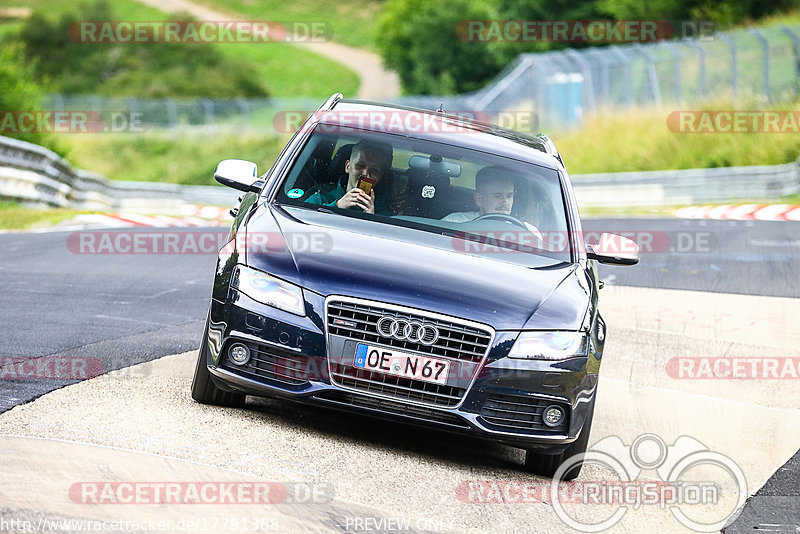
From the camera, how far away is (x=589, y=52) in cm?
3666

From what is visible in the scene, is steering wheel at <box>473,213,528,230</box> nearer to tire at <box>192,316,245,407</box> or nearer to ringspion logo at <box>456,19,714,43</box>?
tire at <box>192,316,245,407</box>

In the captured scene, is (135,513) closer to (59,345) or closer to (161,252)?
(59,345)

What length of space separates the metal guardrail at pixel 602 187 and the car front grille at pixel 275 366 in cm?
1514

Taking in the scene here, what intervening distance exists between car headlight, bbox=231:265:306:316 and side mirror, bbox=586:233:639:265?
2.04 m

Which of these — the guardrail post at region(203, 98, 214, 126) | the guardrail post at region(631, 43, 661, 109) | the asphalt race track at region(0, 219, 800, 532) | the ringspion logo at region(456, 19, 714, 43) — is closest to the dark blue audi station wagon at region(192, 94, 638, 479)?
the asphalt race track at region(0, 219, 800, 532)

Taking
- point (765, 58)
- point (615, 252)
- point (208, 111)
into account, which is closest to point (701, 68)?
point (765, 58)

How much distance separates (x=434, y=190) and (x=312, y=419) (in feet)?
4.76

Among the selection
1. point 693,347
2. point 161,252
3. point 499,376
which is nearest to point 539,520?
point 499,376

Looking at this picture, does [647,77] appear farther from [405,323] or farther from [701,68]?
[405,323]

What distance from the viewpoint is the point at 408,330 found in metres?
5.66

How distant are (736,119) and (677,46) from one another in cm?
261

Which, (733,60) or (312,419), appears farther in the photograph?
(733,60)

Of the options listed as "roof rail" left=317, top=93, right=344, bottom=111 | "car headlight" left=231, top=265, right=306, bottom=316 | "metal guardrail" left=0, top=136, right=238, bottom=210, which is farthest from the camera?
"metal guardrail" left=0, top=136, right=238, bottom=210

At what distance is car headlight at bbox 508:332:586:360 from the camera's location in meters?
5.79
